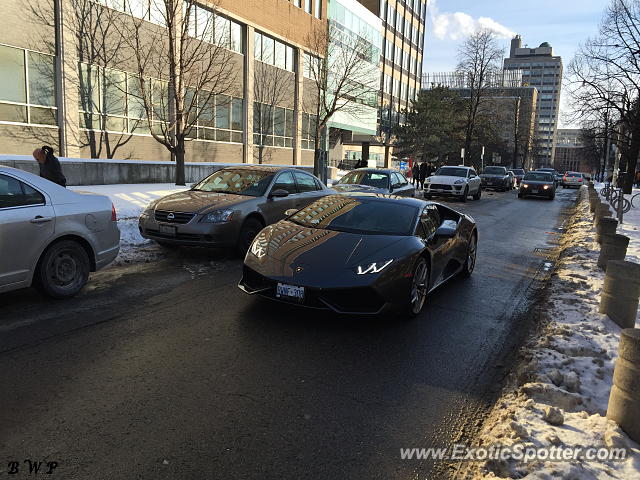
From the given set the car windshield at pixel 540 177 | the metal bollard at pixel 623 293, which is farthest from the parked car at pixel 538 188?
the metal bollard at pixel 623 293

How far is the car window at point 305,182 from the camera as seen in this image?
10289 mm

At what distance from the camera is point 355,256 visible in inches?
205

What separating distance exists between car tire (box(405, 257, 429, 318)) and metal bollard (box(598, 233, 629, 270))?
12.0 feet

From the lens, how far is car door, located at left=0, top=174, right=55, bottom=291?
5168 mm

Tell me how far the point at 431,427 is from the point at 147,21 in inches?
932

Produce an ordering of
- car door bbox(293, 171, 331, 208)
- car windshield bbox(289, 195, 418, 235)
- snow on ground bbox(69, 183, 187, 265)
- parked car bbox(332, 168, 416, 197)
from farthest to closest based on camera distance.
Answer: parked car bbox(332, 168, 416, 197) < car door bbox(293, 171, 331, 208) < snow on ground bbox(69, 183, 187, 265) < car windshield bbox(289, 195, 418, 235)

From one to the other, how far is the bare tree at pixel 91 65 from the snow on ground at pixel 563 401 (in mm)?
19264

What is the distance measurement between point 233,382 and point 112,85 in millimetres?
20744

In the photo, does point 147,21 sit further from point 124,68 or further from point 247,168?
point 247,168

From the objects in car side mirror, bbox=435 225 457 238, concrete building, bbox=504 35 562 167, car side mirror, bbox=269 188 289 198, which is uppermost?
concrete building, bbox=504 35 562 167

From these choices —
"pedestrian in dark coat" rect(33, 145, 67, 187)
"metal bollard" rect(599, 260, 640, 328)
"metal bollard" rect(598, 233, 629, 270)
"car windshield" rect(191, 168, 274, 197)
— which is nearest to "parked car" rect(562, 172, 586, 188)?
"metal bollard" rect(598, 233, 629, 270)

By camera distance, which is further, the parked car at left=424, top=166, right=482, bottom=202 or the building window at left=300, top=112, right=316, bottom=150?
the building window at left=300, top=112, right=316, bottom=150

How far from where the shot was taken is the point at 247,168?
32.7 feet

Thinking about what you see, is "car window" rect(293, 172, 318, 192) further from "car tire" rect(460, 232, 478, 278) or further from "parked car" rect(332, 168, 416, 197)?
"car tire" rect(460, 232, 478, 278)
